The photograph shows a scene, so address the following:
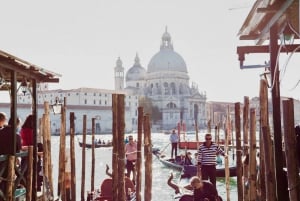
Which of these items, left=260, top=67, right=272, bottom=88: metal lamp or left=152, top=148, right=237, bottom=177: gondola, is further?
left=152, top=148, right=237, bottom=177: gondola

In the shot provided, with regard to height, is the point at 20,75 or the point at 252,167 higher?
the point at 20,75

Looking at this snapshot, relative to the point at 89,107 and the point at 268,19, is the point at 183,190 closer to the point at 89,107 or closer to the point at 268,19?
the point at 268,19

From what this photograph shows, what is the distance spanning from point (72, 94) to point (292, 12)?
60.1m

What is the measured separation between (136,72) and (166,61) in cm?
972

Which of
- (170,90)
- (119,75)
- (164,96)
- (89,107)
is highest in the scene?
(119,75)

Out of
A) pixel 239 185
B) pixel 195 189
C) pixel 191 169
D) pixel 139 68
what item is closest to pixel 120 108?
pixel 195 189

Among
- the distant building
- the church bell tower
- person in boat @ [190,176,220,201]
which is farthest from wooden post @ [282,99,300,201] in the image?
the church bell tower

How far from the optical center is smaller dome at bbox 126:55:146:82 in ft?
242

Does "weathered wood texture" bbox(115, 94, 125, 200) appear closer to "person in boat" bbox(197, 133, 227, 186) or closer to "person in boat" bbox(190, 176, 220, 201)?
"person in boat" bbox(190, 176, 220, 201)

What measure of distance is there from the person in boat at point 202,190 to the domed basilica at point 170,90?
199 feet

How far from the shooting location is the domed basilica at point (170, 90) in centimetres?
6619

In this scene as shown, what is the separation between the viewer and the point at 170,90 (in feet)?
222

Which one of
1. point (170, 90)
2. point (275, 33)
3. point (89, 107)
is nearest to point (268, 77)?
Result: point (275, 33)

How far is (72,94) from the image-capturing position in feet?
203
